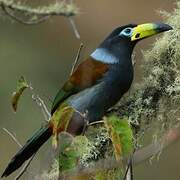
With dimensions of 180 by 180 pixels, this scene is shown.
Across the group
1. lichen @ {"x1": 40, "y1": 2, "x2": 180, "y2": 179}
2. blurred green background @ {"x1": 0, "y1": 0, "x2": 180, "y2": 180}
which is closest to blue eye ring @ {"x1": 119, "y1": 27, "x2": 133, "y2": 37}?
lichen @ {"x1": 40, "y1": 2, "x2": 180, "y2": 179}

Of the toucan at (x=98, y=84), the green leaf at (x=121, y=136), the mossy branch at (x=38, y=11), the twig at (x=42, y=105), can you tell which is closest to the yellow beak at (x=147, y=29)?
the toucan at (x=98, y=84)

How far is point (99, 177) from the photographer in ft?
8.24

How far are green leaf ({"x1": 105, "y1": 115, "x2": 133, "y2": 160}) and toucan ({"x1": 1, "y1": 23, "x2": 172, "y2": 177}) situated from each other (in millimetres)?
809

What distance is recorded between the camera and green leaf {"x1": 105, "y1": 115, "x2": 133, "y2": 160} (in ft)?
7.79

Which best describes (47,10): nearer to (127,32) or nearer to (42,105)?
(127,32)

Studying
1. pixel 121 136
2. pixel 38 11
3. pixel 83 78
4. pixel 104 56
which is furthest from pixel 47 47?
pixel 121 136

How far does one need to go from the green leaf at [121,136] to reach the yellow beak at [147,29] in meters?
0.78

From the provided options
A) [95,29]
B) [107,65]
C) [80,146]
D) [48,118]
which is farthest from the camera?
[95,29]

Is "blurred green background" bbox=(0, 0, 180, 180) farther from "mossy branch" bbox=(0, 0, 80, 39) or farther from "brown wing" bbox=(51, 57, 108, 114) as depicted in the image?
"brown wing" bbox=(51, 57, 108, 114)

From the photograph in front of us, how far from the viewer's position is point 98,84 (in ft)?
11.0

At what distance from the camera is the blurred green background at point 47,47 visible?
20.0 feet

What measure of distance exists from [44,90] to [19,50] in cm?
64

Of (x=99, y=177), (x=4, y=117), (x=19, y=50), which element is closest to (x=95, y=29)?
(x=19, y=50)

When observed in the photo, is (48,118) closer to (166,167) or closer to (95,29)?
(166,167)
